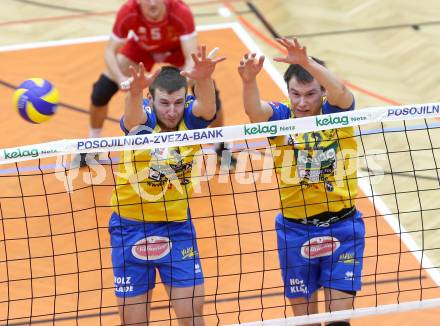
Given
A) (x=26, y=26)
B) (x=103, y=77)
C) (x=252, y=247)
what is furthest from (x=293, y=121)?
(x=26, y=26)

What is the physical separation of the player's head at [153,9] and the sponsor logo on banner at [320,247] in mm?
3756

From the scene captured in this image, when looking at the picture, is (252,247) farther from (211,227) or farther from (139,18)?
(139,18)

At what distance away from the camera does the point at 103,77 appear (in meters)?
9.92

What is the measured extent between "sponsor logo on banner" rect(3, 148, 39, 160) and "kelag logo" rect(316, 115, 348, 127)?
1.82m

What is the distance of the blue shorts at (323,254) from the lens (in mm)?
6527

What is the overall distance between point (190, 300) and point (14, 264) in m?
2.44

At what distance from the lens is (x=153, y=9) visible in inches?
372

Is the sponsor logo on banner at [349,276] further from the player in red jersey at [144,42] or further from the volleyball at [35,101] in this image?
the player in red jersey at [144,42]

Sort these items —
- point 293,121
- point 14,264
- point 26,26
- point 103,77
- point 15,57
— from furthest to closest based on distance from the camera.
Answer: point 26,26
point 15,57
point 103,77
point 14,264
point 293,121

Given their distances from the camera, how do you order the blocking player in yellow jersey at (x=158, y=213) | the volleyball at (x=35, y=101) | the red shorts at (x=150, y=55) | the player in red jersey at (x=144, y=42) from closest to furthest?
the blocking player in yellow jersey at (x=158, y=213)
the volleyball at (x=35, y=101)
the player in red jersey at (x=144, y=42)
the red shorts at (x=150, y=55)

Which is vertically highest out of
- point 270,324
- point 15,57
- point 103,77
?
point 15,57

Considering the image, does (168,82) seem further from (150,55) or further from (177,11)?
(150,55)

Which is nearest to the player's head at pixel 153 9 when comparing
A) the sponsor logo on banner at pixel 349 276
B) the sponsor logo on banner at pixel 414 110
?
the sponsor logo on banner at pixel 414 110

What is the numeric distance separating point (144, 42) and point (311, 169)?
3.75 m
